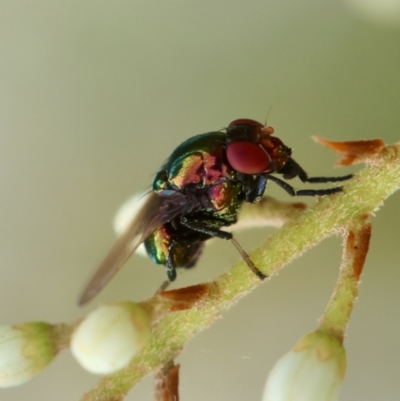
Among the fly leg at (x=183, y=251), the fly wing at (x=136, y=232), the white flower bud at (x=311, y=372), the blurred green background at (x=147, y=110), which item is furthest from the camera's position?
the blurred green background at (x=147, y=110)

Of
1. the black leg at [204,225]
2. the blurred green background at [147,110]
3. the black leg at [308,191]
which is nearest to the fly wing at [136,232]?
the black leg at [204,225]

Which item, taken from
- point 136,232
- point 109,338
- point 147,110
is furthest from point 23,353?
point 147,110

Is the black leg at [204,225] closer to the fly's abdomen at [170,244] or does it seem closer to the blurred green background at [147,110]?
the fly's abdomen at [170,244]

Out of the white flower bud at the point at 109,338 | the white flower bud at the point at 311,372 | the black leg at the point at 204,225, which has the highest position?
the white flower bud at the point at 109,338

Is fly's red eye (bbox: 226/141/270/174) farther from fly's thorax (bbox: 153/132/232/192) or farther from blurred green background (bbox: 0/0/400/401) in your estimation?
blurred green background (bbox: 0/0/400/401)

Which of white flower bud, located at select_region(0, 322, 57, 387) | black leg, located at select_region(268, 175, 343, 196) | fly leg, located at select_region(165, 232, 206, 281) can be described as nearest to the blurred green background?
fly leg, located at select_region(165, 232, 206, 281)

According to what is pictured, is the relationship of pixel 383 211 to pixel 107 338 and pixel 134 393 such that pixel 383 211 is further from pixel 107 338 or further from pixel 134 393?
pixel 107 338

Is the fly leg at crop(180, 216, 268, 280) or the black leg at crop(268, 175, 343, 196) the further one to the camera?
the fly leg at crop(180, 216, 268, 280)
